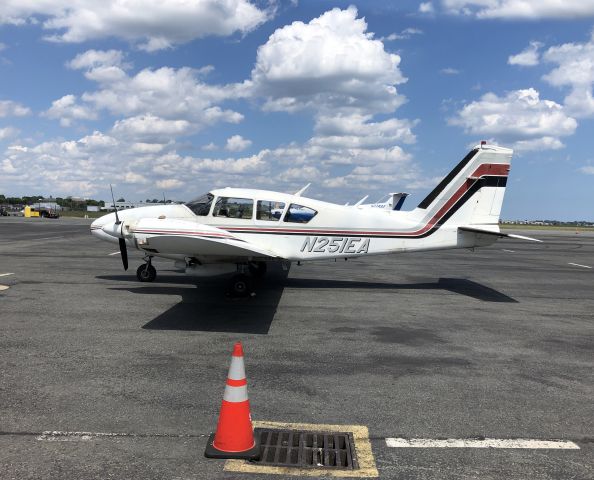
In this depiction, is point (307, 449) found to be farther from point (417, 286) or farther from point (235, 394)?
point (417, 286)

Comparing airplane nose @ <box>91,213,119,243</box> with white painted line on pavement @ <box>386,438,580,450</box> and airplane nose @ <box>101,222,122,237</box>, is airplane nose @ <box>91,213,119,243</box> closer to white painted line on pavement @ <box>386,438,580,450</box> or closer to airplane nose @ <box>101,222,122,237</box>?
airplane nose @ <box>101,222,122,237</box>

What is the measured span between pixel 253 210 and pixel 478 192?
6.06 m

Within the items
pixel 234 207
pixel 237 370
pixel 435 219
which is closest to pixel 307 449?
pixel 237 370

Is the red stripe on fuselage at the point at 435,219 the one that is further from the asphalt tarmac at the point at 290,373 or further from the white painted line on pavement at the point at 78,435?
the white painted line on pavement at the point at 78,435

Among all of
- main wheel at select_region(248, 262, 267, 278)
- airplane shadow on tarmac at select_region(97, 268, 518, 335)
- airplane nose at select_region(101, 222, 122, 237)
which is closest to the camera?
airplane shadow on tarmac at select_region(97, 268, 518, 335)

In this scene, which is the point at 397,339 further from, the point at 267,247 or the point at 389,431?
the point at 267,247

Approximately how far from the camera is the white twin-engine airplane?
1089cm

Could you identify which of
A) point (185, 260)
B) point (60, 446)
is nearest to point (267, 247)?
point (185, 260)

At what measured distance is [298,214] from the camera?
11.2 m

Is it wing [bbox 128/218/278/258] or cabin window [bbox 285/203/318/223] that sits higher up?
cabin window [bbox 285/203/318/223]

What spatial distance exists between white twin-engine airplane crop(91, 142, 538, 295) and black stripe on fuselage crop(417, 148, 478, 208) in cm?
3

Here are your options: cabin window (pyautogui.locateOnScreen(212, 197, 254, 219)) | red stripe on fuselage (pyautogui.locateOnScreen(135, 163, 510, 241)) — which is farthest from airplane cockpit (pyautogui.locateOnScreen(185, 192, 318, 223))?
red stripe on fuselage (pyautogui.locateOnScreen(135, 163, 510, 241))

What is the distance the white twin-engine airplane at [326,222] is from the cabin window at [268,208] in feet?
0.08

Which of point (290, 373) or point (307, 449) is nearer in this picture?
point (307, 449)
